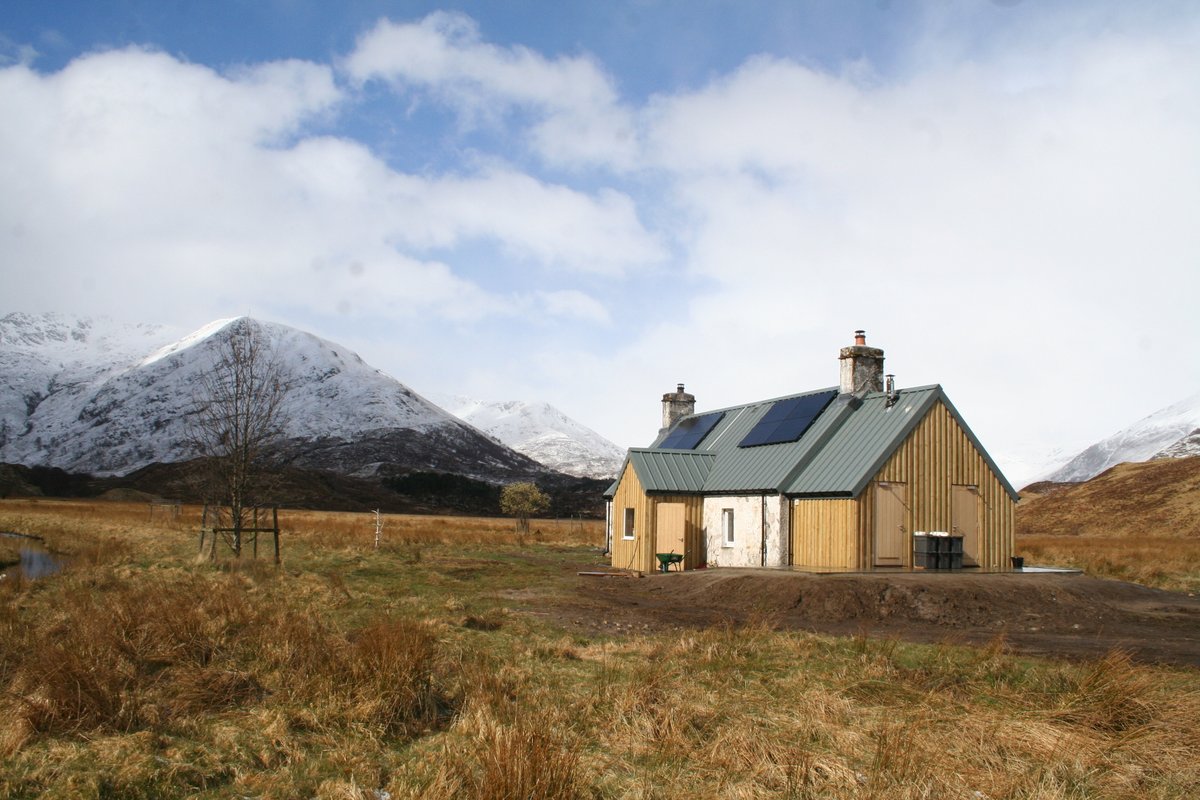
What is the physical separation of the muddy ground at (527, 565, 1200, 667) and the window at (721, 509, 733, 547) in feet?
11.8

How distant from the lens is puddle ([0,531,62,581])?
74.5 ft

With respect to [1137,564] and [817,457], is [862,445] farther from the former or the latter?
[1137,564]

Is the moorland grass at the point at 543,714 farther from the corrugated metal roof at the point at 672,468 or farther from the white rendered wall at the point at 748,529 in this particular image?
the corrugated metal roof at the point at 672,468

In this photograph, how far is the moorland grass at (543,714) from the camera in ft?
21.2

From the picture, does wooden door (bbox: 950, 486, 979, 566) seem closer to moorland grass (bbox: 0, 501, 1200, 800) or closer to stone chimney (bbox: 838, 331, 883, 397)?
stone chimney (bbox: 838, 331, 883, 397)

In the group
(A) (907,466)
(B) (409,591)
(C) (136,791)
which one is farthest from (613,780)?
(A) (907,466)

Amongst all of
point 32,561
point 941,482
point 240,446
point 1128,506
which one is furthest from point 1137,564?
point 1128,506

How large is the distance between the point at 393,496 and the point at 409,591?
105m

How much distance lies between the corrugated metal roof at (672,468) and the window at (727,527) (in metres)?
1.24

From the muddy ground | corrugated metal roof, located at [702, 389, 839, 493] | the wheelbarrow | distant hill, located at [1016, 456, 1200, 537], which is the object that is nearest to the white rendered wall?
corrugated metal roof, located at [702, 389, 839, 493]

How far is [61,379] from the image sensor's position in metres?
198

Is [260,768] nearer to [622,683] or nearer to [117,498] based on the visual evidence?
[622,683]

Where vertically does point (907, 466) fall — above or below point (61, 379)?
below

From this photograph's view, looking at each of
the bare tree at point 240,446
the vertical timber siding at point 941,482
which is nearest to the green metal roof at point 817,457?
the vertical timber siding at point 941,482
